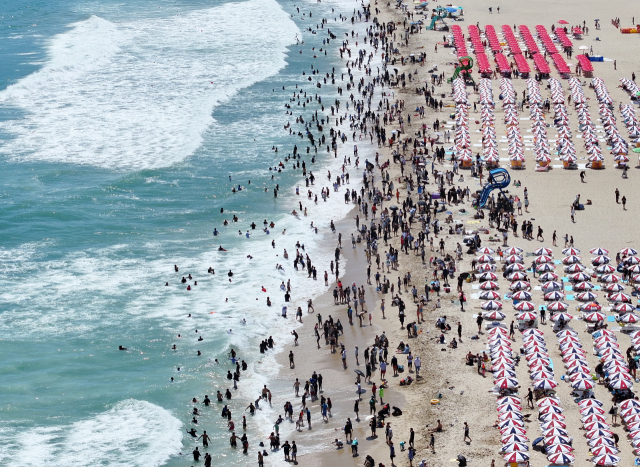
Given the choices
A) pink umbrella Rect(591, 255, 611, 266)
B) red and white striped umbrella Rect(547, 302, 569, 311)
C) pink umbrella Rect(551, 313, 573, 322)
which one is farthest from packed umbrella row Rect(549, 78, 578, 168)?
pink umbrella Rect(551, 313, 573, 322)

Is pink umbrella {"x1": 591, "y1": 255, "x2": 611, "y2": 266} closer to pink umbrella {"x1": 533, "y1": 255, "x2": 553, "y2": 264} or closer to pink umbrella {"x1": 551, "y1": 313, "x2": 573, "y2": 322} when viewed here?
pink umbrella {"x1": 533, "y1": 255, "x2": 553, "y2": 264}

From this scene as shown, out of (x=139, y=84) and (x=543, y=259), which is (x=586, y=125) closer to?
(x=543, y=259)

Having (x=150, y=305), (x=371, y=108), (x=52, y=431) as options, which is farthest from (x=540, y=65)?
(x=52, y=431)

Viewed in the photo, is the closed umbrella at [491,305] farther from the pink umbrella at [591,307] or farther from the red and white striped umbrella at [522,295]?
the pink umbrella at [591,307]

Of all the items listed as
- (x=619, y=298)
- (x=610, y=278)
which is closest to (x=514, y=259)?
(x=610, y=278)

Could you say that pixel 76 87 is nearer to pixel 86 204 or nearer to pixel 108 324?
pixel 86 204

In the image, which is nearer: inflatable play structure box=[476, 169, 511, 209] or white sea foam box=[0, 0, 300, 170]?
inflatable play structure box=[476, 169, 511, 209]
